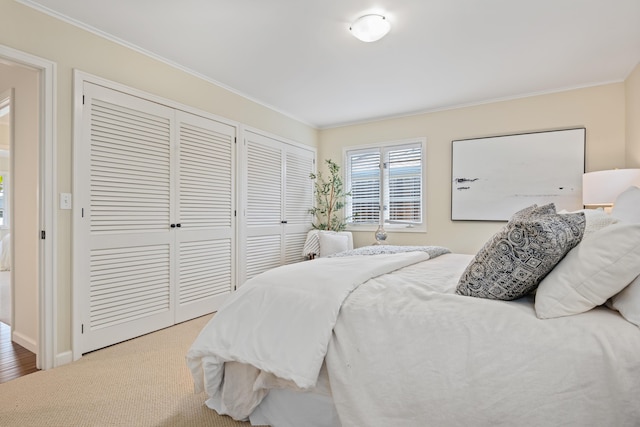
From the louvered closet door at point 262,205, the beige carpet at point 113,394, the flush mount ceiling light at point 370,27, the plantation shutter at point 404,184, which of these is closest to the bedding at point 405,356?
the beige carpet at point 113,394

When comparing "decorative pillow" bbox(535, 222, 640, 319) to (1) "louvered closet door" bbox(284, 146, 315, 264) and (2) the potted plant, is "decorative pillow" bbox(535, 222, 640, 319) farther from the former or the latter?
(2) the potted plant

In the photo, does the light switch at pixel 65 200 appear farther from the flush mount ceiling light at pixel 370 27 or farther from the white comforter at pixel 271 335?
the flush mount ceiling light at pixel 370 27

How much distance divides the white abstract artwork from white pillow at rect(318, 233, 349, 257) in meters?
1.41

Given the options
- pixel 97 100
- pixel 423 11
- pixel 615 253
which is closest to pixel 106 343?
pixel 97 100

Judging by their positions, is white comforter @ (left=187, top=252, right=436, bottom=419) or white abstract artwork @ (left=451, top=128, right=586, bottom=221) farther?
white abstract artwork @ (left=451, top=128, right=586, bottom=221)

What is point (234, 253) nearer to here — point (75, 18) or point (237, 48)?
point (237, 48)

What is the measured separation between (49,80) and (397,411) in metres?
2.89

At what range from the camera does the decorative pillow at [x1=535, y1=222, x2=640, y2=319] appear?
1115mm

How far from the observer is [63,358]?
2348mm

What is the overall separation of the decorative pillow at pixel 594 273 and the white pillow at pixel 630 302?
0.14 ft

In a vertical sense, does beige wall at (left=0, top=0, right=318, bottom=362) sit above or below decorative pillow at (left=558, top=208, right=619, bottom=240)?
above

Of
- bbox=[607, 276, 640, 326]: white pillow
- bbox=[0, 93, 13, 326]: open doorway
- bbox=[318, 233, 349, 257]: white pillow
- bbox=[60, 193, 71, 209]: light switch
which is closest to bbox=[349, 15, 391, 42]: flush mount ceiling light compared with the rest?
bbox=[607, 276, 640, 326]: white pillow

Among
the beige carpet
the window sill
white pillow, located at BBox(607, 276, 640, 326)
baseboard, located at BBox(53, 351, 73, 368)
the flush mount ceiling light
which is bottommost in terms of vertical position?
the beige carpet

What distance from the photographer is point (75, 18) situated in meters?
2.40
